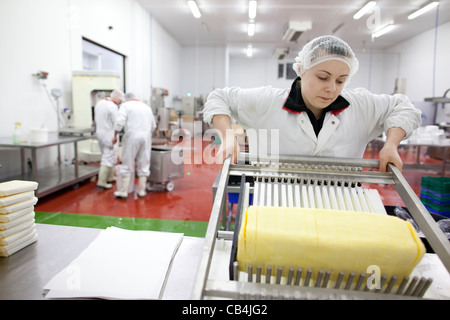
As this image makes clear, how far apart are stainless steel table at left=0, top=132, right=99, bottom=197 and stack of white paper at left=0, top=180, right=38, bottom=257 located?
2498 mm

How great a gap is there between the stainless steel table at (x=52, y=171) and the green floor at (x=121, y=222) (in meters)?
0.45

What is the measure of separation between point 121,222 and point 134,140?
120cm

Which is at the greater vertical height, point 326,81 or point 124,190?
point 326,81

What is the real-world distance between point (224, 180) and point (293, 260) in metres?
0.31

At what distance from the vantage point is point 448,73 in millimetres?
7035

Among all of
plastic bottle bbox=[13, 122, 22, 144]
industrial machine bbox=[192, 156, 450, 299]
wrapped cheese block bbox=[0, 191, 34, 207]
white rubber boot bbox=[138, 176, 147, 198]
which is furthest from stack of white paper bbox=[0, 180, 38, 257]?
white rubber boot bbox=[138, 176, 147, 198]

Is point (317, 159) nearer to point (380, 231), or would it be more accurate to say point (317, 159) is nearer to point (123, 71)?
point (380, 231)

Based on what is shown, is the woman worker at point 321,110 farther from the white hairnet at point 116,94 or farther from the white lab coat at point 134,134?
the white hairnet at point 116,94

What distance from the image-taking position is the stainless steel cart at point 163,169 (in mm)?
3908

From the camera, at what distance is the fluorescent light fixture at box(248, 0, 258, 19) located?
613 cm

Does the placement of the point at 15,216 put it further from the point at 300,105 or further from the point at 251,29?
the point at 251,29

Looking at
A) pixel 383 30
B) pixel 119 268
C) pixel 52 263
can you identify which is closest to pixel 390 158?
pixel 119 268

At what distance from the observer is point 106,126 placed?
3945mm

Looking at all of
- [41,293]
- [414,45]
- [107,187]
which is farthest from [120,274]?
[414,45]
